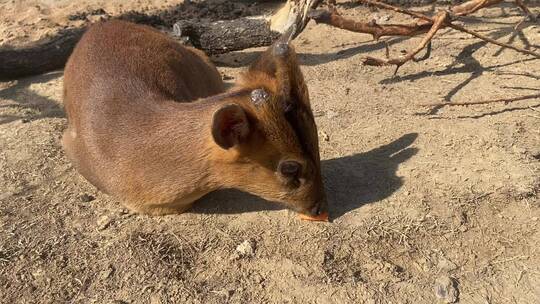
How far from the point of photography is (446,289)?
4.02 m

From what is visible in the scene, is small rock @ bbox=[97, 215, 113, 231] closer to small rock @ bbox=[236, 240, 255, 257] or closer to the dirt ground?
the dirt ground

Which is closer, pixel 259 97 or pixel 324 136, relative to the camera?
pixel 259 97

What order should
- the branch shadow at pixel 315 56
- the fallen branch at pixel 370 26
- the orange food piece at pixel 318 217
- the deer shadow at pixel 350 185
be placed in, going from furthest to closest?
the branch shadow at pixel 315 56
the fallen branch at pixel 370 26
the deer shadow at pixel 350 185
the orange food piece at pixel 318 217

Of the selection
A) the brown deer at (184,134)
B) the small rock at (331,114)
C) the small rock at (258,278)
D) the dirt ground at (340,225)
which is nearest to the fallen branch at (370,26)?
the dirt ground at (340,225)

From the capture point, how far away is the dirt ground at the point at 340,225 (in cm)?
407

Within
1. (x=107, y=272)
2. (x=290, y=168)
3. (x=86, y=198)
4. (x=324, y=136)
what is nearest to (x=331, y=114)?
(x=324, y=136)

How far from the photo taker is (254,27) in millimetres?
7234

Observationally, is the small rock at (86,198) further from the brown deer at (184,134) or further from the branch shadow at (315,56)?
the branch shadow at (315,56)

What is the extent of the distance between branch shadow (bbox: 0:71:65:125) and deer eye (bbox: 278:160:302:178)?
3124 mm

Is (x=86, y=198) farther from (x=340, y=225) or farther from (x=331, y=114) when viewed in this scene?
(x=331, y=114)

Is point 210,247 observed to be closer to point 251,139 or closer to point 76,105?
point 251,139

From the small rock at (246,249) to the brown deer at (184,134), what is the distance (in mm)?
377

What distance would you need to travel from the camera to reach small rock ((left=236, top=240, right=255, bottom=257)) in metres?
4.32

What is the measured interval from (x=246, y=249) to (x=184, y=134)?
938 mm
